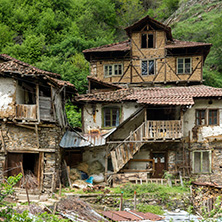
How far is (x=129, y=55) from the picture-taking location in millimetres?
30344

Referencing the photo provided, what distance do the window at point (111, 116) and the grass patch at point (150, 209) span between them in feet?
21.8

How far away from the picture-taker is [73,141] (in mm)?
23219

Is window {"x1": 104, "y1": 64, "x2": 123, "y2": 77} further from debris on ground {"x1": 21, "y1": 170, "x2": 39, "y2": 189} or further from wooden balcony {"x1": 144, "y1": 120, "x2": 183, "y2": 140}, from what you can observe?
debris on ground {"x1": 21, "y1": 170, "x2": 39, "y2": 189}

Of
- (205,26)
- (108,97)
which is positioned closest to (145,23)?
(108,97)

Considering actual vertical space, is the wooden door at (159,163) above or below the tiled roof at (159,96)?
below

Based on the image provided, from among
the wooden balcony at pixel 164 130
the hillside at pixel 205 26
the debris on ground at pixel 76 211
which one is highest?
the hillside at pixel 205 26

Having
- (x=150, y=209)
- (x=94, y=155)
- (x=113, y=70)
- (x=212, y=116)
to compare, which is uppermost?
(x=113, y=70)

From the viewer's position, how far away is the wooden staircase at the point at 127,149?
75.1 ft

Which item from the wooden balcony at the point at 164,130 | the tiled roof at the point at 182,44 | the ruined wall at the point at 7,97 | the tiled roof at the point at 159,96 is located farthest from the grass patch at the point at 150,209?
the tiled roof at the point at 182,44

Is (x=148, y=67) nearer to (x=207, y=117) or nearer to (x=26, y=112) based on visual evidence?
(x=207, y=117)

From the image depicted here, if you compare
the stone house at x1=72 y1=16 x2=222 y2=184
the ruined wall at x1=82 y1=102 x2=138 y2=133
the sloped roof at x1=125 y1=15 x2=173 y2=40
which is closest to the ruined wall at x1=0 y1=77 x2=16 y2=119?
the stone house at x1=72 y1=16 x2=222 y2=184

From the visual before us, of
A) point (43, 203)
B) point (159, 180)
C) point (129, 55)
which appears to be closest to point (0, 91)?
point (43, 203)

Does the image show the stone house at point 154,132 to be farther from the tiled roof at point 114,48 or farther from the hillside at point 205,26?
the hillside at point 205,26

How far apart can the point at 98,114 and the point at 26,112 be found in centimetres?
583
